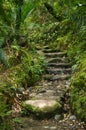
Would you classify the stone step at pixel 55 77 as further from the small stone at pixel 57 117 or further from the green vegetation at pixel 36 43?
the small stone at pixel 57 117

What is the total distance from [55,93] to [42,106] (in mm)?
997

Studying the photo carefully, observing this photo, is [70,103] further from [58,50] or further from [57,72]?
[58,50]

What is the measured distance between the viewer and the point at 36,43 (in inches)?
450

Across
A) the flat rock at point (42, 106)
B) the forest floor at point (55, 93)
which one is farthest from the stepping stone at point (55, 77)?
the flat rock at point (42, 106)

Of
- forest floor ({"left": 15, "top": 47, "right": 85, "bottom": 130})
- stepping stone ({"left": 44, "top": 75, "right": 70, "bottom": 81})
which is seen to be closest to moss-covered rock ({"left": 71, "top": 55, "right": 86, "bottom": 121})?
forest floor ({"left": 15, "top": 47, "right": 85, "bottom": 130})

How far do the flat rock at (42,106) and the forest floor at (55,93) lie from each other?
11cm

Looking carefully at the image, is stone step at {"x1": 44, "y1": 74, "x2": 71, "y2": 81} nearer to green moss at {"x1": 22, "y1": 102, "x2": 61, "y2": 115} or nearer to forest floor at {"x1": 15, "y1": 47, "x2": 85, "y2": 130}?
forest floor at {"x1": 15, "y1": 47, "x2": 85, "y2": 130}

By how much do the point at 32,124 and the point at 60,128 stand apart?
0.48 metres

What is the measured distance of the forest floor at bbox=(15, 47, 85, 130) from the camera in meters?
5.06

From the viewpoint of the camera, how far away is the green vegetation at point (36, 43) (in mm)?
5418

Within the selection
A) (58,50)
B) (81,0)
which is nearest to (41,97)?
(81,0)

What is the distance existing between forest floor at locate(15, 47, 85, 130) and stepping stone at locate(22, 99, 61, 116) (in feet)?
0.35

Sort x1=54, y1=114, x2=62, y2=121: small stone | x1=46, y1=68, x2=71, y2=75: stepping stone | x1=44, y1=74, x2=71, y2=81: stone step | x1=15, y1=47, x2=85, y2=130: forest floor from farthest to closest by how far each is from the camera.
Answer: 1. x1=46, y1=68, x2=71, y2=75: stepping stone
2. x1=44, y1=74, x2=71, y2=81: stone step
3. x1=54, y1=114, x2=62, y2=121: small stone
4. x1=15, y1=47, x2=85, y2=130: forest floor

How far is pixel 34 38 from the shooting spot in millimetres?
11742
